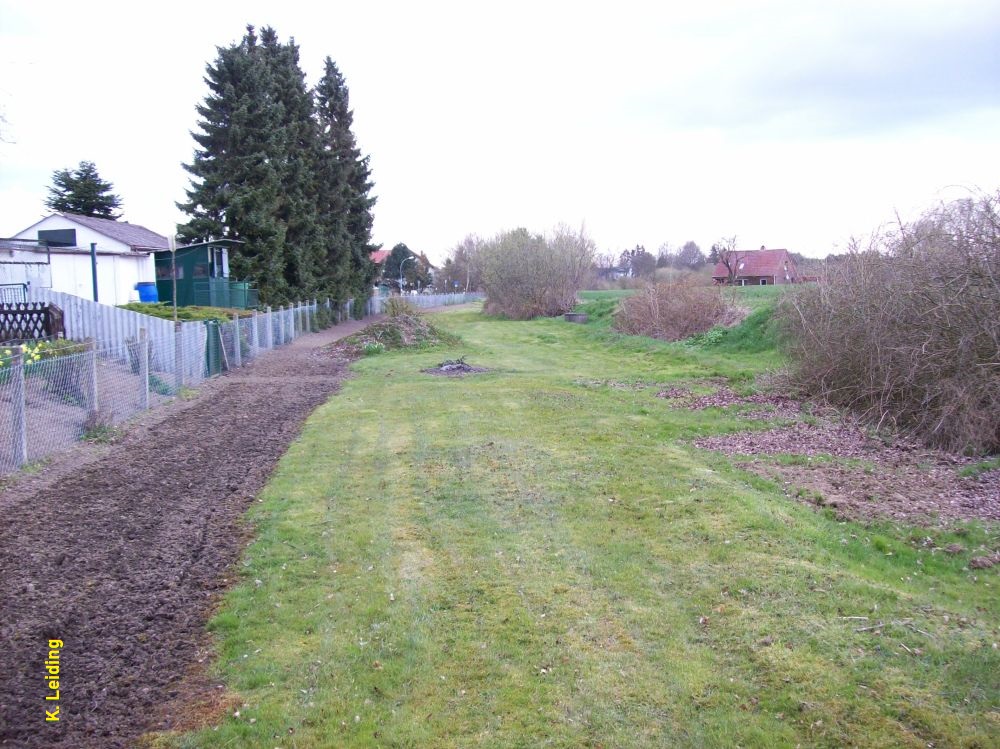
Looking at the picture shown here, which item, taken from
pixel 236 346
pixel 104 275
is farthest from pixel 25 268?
pixel 236 346

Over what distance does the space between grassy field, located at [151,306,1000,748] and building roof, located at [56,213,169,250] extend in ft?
77.1

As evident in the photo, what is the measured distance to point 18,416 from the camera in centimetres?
862

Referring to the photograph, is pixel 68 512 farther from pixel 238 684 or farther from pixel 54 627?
pixel 238 684

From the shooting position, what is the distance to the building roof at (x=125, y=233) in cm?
2864

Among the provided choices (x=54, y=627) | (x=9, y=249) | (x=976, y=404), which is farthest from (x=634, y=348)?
(x=54, y=627)

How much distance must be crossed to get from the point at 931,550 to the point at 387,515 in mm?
4798

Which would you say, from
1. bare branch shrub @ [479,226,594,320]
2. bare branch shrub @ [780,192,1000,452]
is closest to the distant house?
bare branch shrub @ [479,226,594,320]

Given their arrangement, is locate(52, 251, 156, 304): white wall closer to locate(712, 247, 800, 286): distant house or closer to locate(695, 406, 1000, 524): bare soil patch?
locate(695, 406, 1000, 524): bare soil patch

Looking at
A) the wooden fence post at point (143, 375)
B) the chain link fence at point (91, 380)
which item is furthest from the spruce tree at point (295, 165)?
the wooden fence post at point (143, 375)

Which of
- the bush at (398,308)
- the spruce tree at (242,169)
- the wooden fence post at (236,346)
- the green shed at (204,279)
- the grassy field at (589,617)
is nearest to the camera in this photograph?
the grassy field at (589,617)

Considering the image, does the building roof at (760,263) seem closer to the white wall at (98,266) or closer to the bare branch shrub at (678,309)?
the bare branch shrub at (678,309)

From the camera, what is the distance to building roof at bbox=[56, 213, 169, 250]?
1128 inches

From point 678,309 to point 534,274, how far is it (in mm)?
21380

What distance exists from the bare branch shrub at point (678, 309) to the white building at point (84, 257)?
62.3 feet
